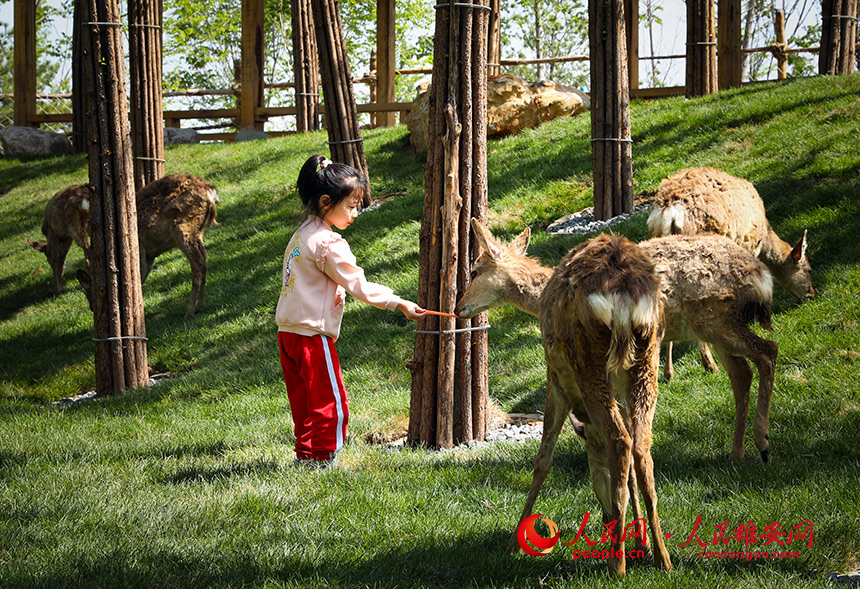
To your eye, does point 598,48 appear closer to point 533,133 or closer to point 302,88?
point 533,133

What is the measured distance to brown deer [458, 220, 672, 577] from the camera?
10.6 ft

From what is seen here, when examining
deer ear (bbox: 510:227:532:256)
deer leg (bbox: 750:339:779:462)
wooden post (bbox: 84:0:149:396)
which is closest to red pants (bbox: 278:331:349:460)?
deer ear (bbox: 510:227:532:256)

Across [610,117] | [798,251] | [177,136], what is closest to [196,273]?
[610,117]

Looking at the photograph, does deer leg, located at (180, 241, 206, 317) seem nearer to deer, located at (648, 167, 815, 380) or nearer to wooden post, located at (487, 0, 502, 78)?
deer, located at (648, 167, 815, 380)

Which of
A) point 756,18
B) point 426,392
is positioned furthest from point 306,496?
point 756,18

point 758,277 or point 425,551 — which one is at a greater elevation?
point 758,277

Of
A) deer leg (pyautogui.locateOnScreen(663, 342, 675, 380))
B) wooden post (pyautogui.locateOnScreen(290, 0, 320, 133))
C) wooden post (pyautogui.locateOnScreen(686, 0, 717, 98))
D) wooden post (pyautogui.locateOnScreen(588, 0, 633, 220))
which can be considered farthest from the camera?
wooden post (pyautogui.locateOnScreen(290, 0, 320, 133))

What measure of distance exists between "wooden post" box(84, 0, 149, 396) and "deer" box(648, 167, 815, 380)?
18.8ft

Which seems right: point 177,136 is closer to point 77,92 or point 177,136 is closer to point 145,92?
point 77,92

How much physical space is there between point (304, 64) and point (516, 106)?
6498 mm

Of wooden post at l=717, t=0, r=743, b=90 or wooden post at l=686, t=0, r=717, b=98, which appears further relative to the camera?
wooden post at l=717, t=0, r=743, b=90

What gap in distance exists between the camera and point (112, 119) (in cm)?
816

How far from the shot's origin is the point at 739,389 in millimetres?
5105

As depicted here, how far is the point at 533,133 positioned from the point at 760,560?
11.1 m
